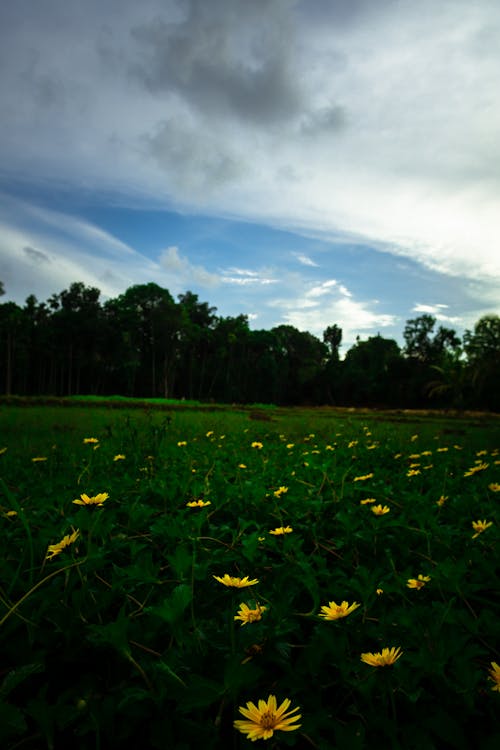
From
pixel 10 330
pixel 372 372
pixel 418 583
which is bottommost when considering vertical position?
pixel 418 583

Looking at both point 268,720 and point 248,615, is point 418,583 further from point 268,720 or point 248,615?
point 268,720

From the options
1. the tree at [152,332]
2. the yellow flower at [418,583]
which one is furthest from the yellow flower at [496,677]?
the tree at [152,332]

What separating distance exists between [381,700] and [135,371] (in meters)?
36.4

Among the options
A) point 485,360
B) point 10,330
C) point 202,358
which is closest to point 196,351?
point 202,358

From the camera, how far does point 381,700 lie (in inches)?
24.6

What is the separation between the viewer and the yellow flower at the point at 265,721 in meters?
0.48

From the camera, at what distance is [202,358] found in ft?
135

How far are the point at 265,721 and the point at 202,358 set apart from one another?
4094 cm

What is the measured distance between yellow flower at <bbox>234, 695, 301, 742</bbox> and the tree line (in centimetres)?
2751

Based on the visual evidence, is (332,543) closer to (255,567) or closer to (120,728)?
(255,567)

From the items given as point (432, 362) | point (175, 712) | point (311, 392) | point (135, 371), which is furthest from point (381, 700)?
point (311, 392)

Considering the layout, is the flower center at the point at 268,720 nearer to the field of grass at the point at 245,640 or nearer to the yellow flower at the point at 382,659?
the field of grass at the point at 245,640

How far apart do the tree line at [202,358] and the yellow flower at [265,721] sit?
90.3 feet

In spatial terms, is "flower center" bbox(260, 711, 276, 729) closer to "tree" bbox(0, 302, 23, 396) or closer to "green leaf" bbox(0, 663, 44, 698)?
"green leaf" bbox(0, 663, 44, 698)
